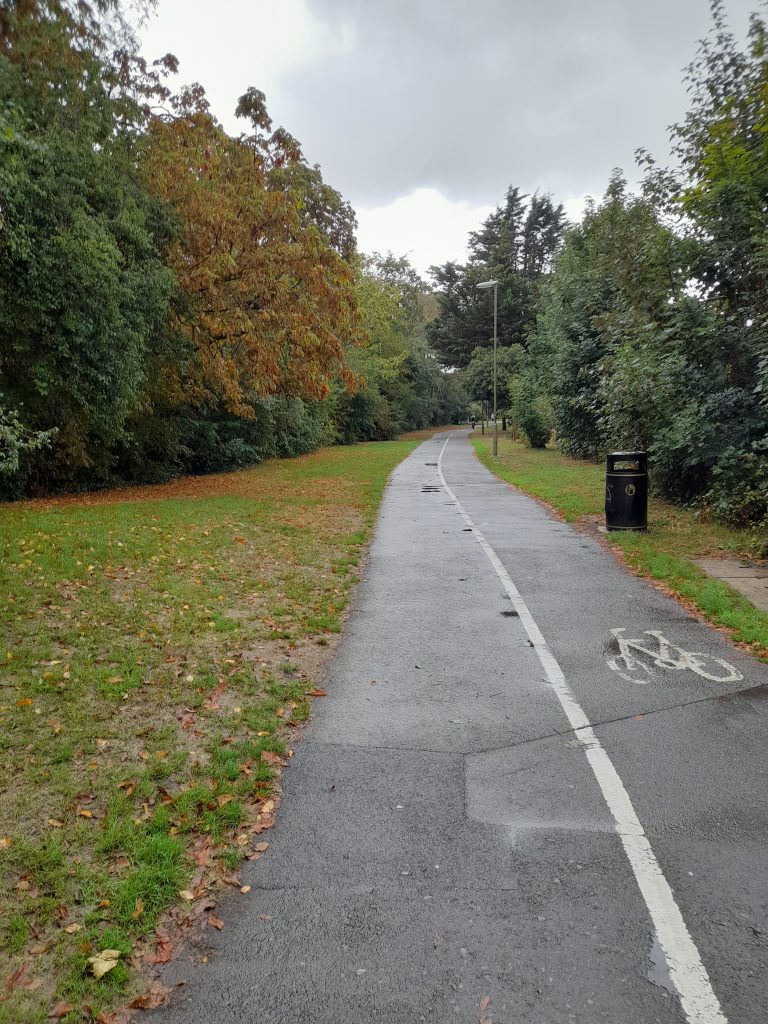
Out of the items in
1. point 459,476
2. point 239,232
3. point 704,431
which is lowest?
point 459,476

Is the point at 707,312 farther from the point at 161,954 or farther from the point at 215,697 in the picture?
the point at 161,954

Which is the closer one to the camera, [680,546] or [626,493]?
[680,546]

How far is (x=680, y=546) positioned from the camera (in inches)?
429

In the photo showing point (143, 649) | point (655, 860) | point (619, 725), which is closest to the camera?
point (655, 860)

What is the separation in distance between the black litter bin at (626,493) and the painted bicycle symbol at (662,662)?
19.1 feet

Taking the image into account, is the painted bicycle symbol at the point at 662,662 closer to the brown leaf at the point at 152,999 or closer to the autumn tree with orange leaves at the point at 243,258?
the brown leaf at the point at 152,999

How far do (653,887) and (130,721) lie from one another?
343 cm

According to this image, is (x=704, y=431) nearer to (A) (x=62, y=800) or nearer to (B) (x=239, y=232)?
(A) (x=62, y=800)

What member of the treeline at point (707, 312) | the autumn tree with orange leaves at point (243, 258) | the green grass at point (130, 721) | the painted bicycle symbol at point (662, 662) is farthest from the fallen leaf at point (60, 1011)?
the autumn tree with orange leaves at point (243, 258)

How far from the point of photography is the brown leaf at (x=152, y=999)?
8.18ft

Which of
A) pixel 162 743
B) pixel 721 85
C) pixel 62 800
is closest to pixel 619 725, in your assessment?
pixel 162 743

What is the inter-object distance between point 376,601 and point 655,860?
5.08 meters

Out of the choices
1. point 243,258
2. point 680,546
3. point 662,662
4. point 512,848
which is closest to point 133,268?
point 243,258

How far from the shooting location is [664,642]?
21.7 ft
